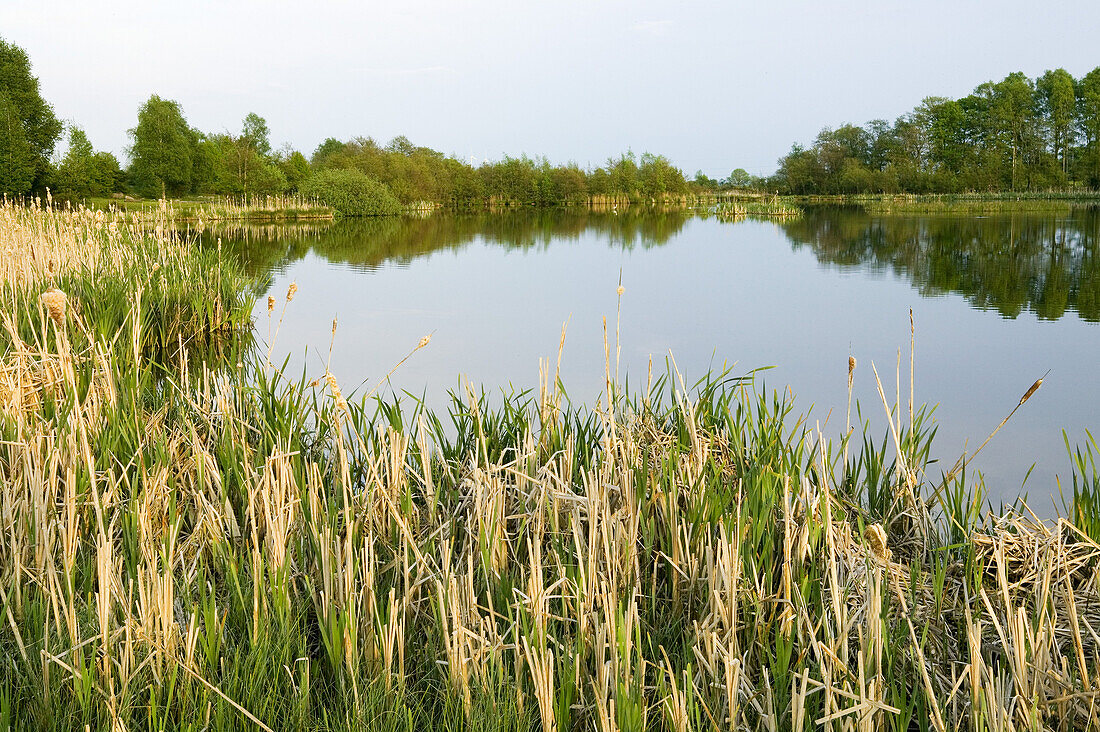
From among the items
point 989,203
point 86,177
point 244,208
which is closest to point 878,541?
point 244,208

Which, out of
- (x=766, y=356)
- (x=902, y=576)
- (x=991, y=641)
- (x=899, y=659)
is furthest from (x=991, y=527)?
(x=766, y=356)

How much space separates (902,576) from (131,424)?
299 centimetres

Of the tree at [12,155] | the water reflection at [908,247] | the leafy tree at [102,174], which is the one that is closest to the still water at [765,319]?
the water reflection at [908,247]

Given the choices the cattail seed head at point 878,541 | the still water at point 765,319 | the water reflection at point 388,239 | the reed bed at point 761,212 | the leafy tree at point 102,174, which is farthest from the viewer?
the reed bed at point 761,212

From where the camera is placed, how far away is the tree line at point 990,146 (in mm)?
57906

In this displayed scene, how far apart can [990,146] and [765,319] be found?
194 ft

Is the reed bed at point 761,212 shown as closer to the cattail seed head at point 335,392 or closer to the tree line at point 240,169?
the tree line at point 240,169

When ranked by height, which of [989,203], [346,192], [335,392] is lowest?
[335,392]

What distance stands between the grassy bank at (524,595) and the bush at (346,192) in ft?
136

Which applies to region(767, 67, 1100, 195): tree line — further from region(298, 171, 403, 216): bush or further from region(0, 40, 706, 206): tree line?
region(298, 171, 403, 216): bush

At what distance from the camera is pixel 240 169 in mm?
44375

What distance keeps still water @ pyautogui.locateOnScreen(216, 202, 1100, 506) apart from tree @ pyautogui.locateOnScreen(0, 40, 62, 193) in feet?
69.0

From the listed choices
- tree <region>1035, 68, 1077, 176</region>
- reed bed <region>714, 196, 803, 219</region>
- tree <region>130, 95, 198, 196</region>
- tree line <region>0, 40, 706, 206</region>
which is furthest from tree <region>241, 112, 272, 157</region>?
tree <region>1035, 68, 1077, 176</region>

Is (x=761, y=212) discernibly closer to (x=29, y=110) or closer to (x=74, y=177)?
(x=74, y=177)
